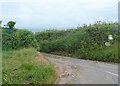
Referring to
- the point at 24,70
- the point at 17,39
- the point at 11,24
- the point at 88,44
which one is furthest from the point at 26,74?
the point at 88,44

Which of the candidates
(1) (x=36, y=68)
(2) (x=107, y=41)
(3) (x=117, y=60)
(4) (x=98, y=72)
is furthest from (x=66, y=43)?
(1) (x=36, y=68)

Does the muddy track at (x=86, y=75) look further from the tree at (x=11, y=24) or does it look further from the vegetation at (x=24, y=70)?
the tree at (x=11, y=24)

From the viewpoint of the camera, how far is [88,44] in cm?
2452

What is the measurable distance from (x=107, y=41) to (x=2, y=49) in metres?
8.65

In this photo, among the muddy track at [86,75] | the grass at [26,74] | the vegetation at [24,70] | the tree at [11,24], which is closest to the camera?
the grass at [26,74]

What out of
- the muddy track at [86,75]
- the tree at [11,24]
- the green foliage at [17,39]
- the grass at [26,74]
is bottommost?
the muddy track at [86,75]

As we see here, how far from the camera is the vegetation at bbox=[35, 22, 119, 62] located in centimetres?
2173

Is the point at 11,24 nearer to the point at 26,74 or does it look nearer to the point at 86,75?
the point at 86,75

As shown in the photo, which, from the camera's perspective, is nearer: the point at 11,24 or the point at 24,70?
the point at 24,70

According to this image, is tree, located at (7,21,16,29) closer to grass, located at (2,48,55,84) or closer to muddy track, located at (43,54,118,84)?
muddy track, located at (43,54,118,84)

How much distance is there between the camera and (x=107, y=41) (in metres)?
23.9

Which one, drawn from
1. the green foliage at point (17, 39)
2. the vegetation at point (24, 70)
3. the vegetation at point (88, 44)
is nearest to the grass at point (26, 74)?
the vegetation at point (24, 70)

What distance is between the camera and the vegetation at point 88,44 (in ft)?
71.3

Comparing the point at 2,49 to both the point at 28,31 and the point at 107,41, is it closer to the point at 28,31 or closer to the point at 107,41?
the point at 28,31
